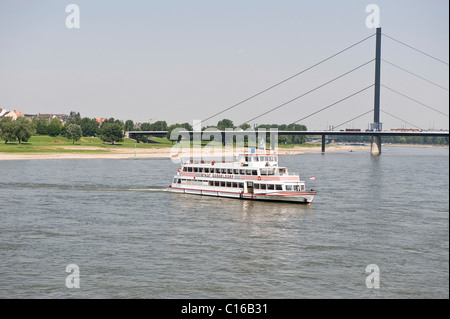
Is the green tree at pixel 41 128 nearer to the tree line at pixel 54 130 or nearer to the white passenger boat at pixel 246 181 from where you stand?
the tree line at pixel 54 130

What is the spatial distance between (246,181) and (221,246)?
22677 millimetres

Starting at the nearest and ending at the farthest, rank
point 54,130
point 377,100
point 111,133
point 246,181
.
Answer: point 246,181, point 377,100, point 111,133, point 54,130

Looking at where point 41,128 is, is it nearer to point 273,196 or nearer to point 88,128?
point 88,128

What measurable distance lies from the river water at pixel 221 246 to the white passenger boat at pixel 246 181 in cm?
153

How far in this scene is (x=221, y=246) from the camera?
31.8 m

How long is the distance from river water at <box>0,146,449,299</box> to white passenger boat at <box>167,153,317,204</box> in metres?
1.53

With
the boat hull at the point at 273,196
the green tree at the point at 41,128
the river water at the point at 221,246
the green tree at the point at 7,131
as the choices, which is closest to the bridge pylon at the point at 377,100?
the green tree at the point at 7,131

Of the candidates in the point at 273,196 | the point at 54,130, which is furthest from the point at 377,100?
the point at 273,196

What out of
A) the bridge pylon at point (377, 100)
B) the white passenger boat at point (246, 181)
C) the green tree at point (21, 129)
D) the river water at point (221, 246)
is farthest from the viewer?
the bridge pylon at point (377, 100)

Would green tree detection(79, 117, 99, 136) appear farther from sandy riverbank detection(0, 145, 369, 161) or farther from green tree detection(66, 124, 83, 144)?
sandy riverbank detection(0, 145, 369, 161)

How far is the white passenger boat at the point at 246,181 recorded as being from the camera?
51.5m

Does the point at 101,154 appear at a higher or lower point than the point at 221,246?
higher

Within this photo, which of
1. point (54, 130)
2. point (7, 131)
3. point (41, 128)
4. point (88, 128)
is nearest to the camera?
point (7, 131)

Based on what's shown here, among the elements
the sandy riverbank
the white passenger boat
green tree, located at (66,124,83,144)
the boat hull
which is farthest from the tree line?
the boat hull
